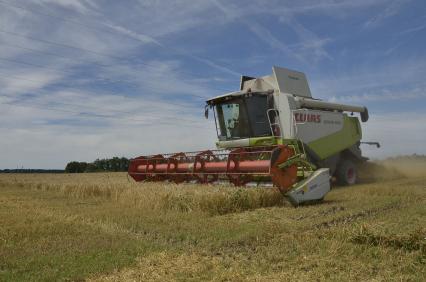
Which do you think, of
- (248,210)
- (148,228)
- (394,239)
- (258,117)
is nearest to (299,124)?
(258,117)

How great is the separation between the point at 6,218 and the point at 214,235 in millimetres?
3440

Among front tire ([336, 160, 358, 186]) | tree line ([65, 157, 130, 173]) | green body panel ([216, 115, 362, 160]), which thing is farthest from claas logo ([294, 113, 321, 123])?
tree line ([65, 157, 130, 173])

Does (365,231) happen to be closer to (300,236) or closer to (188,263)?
(300,236)

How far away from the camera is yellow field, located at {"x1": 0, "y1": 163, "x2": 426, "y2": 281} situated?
3510mm

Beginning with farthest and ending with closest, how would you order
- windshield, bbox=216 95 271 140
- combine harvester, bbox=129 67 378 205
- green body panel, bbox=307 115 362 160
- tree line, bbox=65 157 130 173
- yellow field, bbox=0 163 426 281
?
1. tree line, bbox=65 157 130 173
2. green body panel, bbox=307 115 362 160
3. windshield, bbox=216 95 271 140
4. combine harvester, bbox=129 67 378 205
5. yellow field, bbox=0 163 426 281

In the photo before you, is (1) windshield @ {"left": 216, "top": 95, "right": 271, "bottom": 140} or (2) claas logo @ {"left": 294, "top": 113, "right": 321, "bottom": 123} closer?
(2) claas logo @ {"left": 294, "top": 113, "right": 321, "bottom": 123}

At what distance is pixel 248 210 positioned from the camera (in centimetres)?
705

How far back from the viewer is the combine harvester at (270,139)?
8336mm

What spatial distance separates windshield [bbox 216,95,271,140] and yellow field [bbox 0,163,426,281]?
122 inches

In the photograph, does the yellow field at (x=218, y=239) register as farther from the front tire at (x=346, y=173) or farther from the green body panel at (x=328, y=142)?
the front tire at (x=346, y=173)

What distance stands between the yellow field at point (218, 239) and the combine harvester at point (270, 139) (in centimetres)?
80

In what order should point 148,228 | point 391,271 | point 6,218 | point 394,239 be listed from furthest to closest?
point 6,218
point 148,228
point 394,239
point 391,271

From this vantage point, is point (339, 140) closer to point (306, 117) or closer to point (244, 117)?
point (306, 117)

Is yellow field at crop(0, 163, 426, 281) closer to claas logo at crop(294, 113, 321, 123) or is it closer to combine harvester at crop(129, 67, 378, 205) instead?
combine harvester at crop(129, 67, 378, 205)
